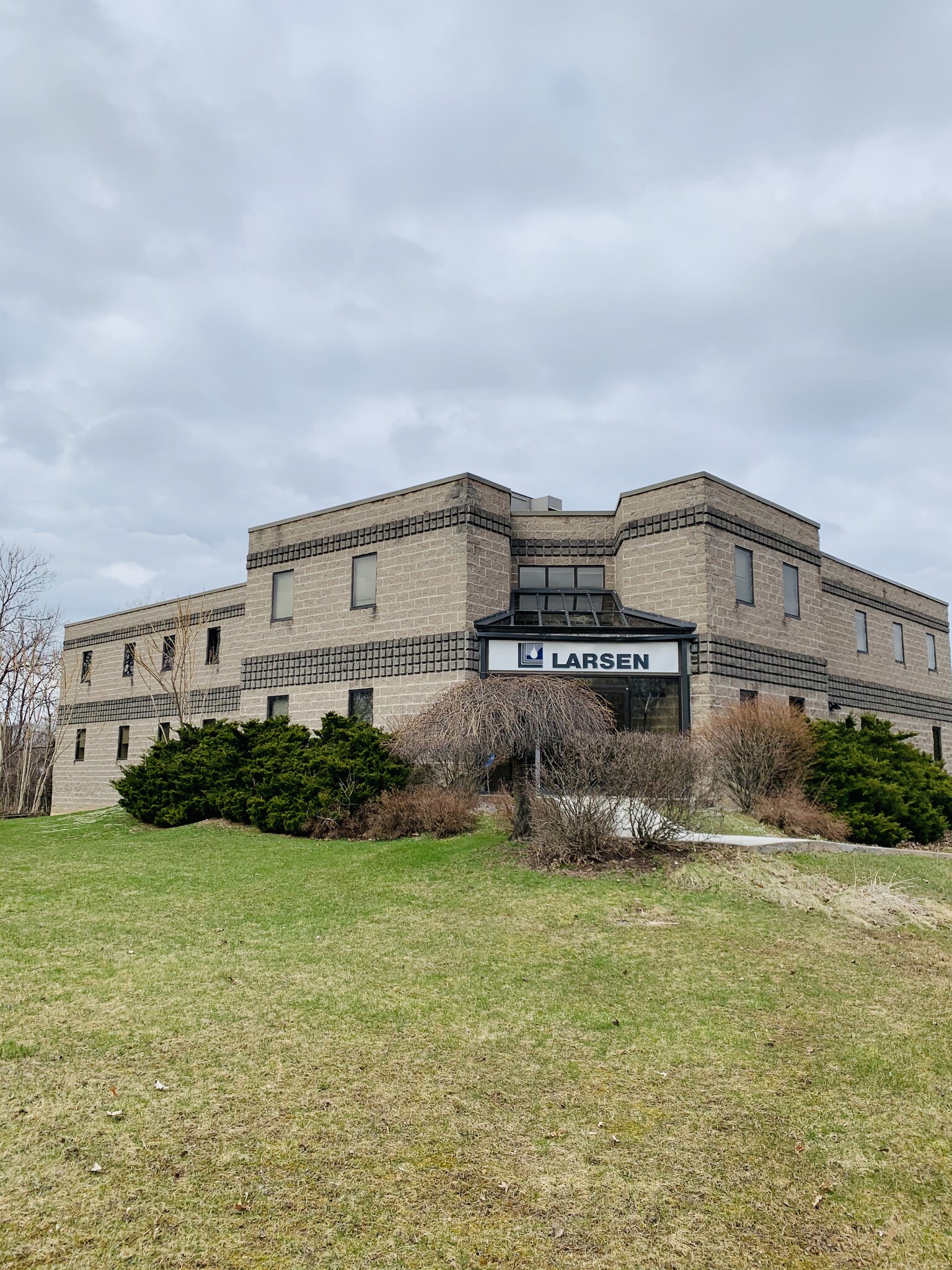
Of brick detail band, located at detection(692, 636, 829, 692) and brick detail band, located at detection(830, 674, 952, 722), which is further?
brick detail band, located at detection(830, 674, 952, 722)

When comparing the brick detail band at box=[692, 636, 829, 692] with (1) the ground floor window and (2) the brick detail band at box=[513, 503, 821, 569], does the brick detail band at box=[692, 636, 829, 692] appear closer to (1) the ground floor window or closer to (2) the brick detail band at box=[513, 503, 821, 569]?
(1) the ground floor window

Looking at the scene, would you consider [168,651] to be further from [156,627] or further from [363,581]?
[363,581]

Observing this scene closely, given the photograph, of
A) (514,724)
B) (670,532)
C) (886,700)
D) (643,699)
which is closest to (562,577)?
(670,532)

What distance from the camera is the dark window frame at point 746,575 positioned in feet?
70.2

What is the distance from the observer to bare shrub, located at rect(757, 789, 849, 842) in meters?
14.8

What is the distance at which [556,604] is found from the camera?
22.0 m

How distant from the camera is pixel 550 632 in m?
19.3

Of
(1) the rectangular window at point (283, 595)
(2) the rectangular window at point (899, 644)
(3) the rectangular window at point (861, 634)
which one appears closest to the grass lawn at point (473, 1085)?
(1) the rectangular window at point (283, 595)

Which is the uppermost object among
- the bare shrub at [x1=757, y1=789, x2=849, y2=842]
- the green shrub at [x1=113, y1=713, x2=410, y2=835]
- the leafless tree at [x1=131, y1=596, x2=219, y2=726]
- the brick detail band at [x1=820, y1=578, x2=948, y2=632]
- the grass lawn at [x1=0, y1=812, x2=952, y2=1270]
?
the brick detail band at [x1=820, y1=578, x2=948, y2=632]

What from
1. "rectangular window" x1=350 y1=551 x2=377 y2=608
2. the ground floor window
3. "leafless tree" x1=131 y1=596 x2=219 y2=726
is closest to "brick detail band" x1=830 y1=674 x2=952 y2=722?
the ground floor window

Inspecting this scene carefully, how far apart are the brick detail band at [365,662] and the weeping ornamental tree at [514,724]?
666 centimetres

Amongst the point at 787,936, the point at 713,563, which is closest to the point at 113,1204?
the point at 787,936

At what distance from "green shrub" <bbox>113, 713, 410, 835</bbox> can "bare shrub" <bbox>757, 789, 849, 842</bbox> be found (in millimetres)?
6307

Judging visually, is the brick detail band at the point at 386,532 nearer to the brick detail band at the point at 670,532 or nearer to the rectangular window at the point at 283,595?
the rectangular window at the point at 283,595
